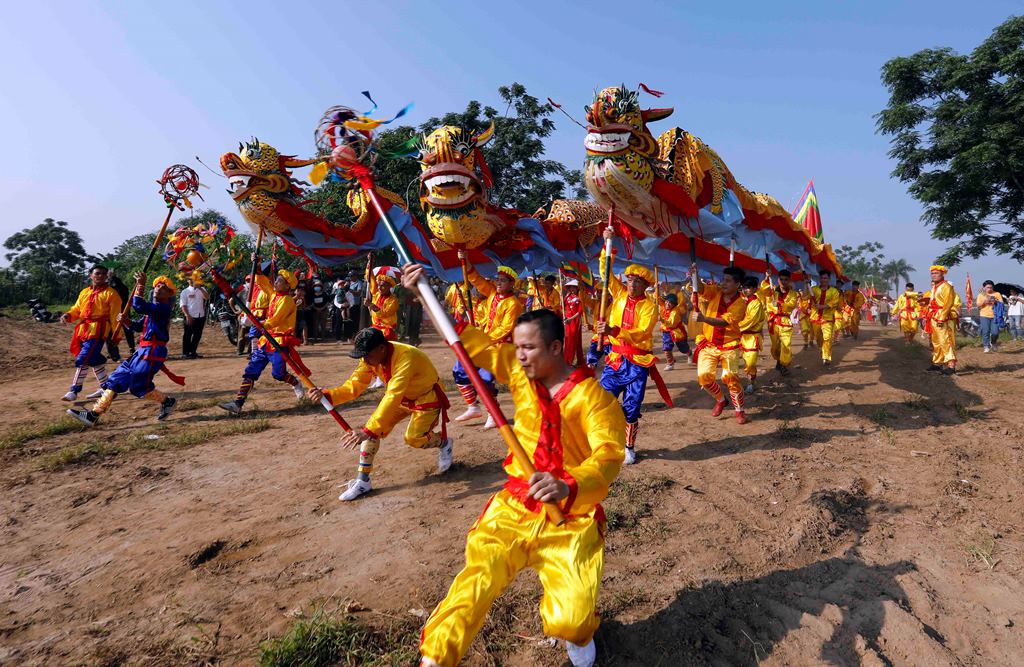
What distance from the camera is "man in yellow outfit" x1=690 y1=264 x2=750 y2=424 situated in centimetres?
693

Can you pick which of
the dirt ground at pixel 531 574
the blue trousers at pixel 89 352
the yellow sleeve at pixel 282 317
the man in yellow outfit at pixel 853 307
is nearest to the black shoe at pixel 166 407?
the dirt ground at pixel 531 574

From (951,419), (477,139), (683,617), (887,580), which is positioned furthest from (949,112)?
(683,617)

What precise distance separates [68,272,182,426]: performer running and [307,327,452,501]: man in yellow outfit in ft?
12.6

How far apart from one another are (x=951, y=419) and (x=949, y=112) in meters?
16.1

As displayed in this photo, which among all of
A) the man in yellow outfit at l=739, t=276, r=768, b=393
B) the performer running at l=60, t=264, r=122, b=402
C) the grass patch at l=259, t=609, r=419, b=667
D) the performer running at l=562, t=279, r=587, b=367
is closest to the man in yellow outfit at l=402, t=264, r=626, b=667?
the grass patch at l=259, t=609, r=419, b=667

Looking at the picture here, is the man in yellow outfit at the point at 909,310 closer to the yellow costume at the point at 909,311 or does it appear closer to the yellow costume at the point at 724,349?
the yellow costume at the point at 909,311

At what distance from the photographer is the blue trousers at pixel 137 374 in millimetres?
6980

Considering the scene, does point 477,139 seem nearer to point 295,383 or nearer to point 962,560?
point 295,383

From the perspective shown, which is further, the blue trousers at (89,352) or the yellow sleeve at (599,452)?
the blue trousers at (89,352)

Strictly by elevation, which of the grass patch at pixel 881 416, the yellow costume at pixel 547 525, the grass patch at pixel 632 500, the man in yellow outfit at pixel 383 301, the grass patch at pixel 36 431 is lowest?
the grass patch at pixel 632 500

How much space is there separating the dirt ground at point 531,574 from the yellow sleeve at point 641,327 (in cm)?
119

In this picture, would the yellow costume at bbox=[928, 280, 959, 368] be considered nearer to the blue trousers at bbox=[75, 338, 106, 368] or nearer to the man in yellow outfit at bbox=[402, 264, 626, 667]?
the man in yellow outfit at bbox=[402, 264, 626, 667]

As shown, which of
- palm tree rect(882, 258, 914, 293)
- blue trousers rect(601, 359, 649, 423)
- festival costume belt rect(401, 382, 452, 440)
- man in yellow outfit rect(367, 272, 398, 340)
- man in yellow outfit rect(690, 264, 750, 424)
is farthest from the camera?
palm tree rect(882, 258, 914, 293)

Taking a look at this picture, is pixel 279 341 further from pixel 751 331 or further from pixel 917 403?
pixel 917 403
